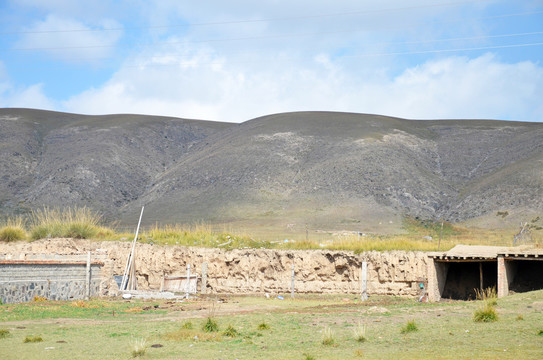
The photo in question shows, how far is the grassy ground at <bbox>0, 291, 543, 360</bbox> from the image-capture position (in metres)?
13.8

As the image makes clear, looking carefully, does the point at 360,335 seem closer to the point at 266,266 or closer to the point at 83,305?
the point at 83,305

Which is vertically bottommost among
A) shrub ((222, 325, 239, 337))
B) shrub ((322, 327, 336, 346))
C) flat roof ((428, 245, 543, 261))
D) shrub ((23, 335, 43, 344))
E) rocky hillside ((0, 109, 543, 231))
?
shrub ((23, 335, 43, 344))

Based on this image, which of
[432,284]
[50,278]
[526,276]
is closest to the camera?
[50,278]

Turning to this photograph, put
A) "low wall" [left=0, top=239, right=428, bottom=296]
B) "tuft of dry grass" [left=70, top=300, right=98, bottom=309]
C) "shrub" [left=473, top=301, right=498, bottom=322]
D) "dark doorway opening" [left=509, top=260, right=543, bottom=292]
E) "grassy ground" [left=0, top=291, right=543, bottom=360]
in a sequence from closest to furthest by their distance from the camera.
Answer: "grassy ground" [left=0, top=291, right=543, bottom=360] → "shrub" [left=473, top=301, right=498, bottom=322] → "tuft of dry grass" [left=70, top=300, right=98, bottom=309] → "dark doorway opening" [left=509, top=260, right=543, bottom=292] → "low wall" [left=0, top=239, right=428, bottom=296]

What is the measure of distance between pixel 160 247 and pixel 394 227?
23209 mm

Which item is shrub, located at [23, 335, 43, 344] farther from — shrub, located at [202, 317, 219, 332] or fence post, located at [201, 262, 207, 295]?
fence post, located at [201, 262, 207, 295]

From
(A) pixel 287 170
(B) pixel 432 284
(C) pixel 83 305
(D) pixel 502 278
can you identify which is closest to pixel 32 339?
(C) pixel 83 305

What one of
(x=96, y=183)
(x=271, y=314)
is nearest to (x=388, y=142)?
(x=96, y=183)

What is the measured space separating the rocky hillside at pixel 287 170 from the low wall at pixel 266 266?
18496 mm

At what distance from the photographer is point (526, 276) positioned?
28.4m

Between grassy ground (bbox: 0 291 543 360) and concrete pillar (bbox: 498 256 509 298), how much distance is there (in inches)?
129

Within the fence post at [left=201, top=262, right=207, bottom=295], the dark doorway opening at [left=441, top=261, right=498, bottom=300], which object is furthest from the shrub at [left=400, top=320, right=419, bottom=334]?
the fence post at [left=201, top=262, right=207, bottom=295]

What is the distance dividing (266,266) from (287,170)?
3316 centimetres

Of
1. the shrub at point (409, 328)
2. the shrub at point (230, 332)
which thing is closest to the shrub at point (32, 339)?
the shrub at point (230, 332)
